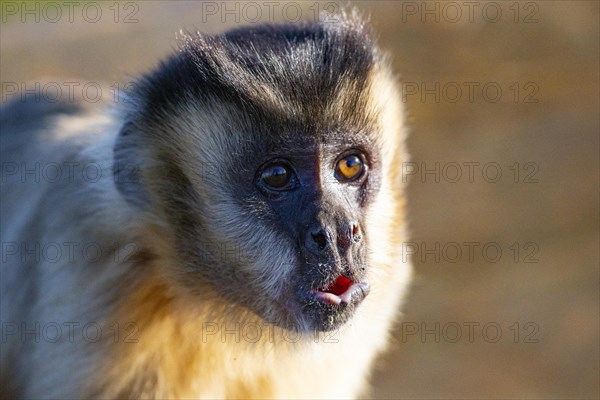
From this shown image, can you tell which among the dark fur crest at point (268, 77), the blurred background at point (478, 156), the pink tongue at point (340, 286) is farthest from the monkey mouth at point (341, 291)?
the blurred background at point (478, 156)

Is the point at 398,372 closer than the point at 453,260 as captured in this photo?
Yes

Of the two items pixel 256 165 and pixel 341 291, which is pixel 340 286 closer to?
pixel 341 291

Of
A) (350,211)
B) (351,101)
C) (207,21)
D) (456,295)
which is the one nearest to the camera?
(350,211)

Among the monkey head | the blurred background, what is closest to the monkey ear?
the monkey head

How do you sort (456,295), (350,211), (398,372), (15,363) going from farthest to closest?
(456,295), (398,372), (15,363), (350,211)

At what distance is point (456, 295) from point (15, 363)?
15.9 ft

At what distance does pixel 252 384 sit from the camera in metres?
4.29

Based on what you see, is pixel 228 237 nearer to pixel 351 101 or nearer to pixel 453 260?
pixel 351 101

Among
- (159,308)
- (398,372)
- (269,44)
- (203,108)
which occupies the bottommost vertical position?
(398,372)

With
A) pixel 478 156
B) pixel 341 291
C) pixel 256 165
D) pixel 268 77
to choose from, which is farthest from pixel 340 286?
pixel 478 156

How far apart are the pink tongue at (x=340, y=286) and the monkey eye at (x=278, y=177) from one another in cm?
49

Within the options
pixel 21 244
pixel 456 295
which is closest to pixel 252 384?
pixel 21 244

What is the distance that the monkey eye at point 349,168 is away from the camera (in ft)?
13.0

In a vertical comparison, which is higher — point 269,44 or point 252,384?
point 269,44
